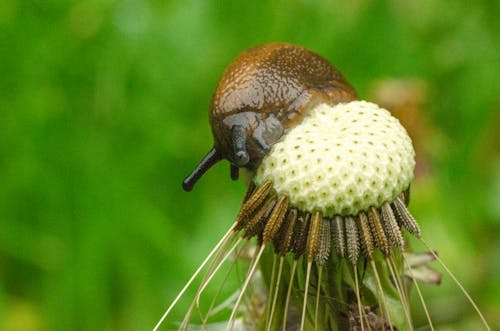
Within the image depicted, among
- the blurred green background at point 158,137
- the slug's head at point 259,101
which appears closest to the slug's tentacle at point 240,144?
the slug's head at point 259,101

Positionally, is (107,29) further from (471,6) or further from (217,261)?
(217,261)

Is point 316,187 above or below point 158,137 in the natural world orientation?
above

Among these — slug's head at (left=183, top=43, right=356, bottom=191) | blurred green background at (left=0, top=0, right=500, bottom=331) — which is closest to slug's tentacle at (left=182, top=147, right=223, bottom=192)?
slug's head at (left=183, top=43, right=356, bottom=191)

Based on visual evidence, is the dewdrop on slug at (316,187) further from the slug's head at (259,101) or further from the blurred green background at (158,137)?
the blurred green background at (158,137)

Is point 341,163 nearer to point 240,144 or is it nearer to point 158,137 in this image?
point 240,144

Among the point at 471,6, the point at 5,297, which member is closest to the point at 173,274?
the point at 5,297

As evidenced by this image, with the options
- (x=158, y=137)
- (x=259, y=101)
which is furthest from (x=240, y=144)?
(x=158, y=137)
